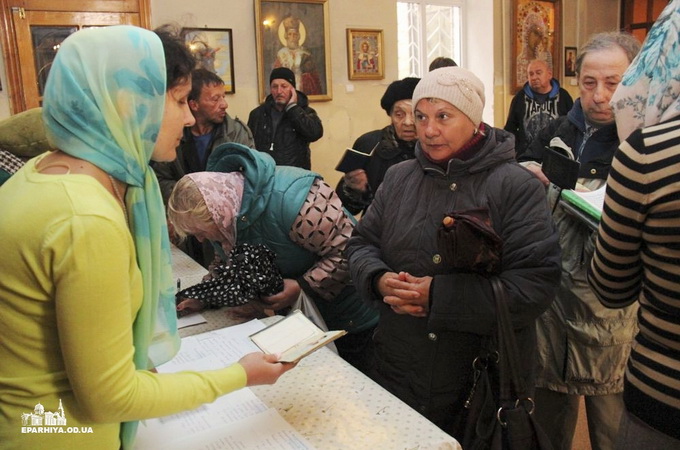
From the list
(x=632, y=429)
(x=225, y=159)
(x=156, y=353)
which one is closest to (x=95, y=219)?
(x=156, y=353)

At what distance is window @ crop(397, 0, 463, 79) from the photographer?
723cm

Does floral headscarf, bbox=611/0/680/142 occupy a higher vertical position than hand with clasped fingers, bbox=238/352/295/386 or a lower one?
higher

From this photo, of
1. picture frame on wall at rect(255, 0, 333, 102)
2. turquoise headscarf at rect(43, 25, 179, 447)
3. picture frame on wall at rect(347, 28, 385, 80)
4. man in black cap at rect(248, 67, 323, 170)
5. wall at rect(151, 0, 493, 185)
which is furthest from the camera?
picture frame on wall at rect(347, 28, 385, 80)

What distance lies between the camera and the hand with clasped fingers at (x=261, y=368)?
1187 mm

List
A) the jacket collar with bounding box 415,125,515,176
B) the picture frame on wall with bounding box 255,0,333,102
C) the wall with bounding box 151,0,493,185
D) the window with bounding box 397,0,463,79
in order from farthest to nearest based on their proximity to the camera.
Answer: the window with bounding box 397,0,463,79, the picture frame on wall with bounding box 255,0,333,102, the wall with bounding box 151,0,493,185, the jacket collar with bounding box 415,125,515,176

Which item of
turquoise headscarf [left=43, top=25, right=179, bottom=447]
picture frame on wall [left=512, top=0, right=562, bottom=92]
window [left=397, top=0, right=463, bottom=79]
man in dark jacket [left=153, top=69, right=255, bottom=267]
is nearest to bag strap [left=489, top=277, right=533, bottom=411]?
turquoise headscarf [left=43, top=25, right=179, bottom=447]

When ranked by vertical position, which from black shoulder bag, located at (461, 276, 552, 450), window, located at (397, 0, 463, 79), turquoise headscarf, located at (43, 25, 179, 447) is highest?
window, located at (397, 0, 463, 79)

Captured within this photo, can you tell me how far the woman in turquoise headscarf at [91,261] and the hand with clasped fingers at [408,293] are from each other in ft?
2.20

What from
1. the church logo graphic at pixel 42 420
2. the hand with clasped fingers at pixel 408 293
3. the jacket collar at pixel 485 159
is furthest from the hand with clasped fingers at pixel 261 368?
the jacket collar at pixel 485 159

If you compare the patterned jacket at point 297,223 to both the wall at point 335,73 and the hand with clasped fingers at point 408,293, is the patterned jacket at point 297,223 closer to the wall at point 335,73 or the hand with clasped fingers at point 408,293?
the hand with clasped fingers at point 408,293

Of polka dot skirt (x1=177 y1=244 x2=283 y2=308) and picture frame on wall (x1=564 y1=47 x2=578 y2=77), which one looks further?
picture frame on wall (x1=564 y1=47 x2=578 y2=77)

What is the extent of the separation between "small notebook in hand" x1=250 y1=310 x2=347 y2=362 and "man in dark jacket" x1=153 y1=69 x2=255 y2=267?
2067 mm

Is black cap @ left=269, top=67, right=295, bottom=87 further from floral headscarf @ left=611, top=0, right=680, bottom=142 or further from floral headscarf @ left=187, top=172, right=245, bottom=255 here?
floral headscarf @ left=611, top=0, right=680, bottom=142

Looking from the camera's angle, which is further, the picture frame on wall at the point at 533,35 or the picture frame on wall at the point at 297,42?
the picture frame on wall at the point at 533,35
